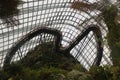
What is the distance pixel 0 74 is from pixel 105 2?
3421mm

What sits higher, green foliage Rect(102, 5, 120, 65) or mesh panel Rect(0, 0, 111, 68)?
green foliage Rect(102, 5, 120, 65)

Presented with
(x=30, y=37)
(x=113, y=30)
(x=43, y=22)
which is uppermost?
(x=113, y=30)

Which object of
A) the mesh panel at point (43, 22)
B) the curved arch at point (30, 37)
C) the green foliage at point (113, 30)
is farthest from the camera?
the mesh panel at point (43, 22)

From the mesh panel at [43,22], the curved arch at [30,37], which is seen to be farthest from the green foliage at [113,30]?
the mesh panel at [43,22]

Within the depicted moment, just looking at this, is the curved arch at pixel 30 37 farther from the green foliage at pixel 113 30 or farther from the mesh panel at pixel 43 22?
the green foliage at pixel 113 30

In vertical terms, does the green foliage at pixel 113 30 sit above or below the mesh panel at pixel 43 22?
above

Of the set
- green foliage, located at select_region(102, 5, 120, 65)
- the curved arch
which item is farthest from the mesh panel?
green foliage, located at select_region(102, 5, 120, 65)

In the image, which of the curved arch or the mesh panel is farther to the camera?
the mesh panel

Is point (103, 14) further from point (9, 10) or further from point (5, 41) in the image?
point (5, 41)

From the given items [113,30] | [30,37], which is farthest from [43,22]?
[113,30]

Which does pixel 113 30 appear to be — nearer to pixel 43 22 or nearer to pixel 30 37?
pixel 30 37

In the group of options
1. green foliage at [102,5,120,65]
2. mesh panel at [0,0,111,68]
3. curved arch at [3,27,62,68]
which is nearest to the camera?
green foliage at [102,5,120,65]

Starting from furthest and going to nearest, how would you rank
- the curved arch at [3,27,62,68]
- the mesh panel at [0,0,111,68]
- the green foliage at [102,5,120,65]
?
the mesh panel at [0,0,111,68]
the curved arch at [3,27,62,68]
the green foliage at [102,5,120,65]

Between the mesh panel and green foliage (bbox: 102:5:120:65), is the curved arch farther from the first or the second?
green foliage (bbox: 102:5:120:65)
